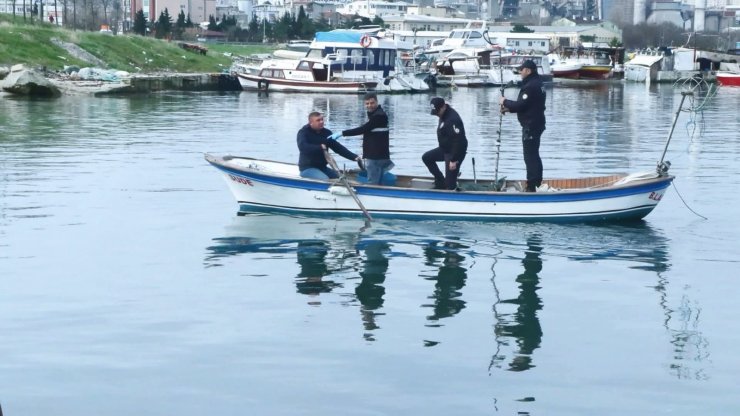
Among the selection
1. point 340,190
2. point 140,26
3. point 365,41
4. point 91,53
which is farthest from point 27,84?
point 140,26

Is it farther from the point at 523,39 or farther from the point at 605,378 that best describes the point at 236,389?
the point at 523,39

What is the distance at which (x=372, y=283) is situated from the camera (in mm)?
15820

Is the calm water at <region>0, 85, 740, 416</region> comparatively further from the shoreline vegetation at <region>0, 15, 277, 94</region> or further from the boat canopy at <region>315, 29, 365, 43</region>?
the boat canopy at <region>315, 29, 365, 43</region>

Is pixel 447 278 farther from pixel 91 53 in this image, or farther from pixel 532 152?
pixel 91 53

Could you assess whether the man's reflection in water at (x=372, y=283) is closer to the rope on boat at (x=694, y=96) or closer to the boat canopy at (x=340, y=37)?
the rope on boat at (x=694, y=96)

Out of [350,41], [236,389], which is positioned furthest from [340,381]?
[350,41]

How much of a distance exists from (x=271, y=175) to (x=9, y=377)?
9.36 m

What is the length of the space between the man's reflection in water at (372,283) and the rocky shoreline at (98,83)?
129 feet

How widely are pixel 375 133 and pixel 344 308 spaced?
6185 millimetres

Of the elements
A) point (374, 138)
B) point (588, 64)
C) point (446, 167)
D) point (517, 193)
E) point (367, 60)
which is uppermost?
point (367, 60)

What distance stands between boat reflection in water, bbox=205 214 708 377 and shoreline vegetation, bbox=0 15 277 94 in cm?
4607

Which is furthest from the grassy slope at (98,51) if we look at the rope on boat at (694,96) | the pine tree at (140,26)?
the rope on boat at (694,96)

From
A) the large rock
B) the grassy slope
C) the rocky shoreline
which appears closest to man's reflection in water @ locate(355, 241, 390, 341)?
the large rock

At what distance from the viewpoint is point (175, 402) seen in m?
10.8
